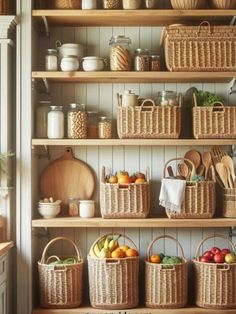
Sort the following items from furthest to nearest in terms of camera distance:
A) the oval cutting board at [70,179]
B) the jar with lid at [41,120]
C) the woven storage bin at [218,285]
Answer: the oval cutting board at [70,179] < the jar with lid at [41,120] < the woven storage bin at [218,285]

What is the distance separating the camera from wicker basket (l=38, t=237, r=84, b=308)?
11.0ft

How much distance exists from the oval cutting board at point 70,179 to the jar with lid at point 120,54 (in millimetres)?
697

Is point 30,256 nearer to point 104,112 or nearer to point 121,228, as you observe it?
point 121,228

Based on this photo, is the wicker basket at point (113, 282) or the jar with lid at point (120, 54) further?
the jar with lid at point (120, 54)

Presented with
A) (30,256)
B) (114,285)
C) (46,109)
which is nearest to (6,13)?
(46,109)

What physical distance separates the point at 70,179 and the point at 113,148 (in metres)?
0.37

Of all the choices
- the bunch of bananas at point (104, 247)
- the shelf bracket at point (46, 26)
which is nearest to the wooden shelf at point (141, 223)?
the bunch of bananas at point (104, 247)

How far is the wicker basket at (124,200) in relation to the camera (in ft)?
11.2

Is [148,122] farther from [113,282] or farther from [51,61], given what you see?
[113,282]

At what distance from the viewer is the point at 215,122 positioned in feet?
→ 11.3

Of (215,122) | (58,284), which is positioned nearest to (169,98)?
(215,122)

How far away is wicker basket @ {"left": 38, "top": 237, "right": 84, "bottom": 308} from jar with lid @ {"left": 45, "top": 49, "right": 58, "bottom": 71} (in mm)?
1105

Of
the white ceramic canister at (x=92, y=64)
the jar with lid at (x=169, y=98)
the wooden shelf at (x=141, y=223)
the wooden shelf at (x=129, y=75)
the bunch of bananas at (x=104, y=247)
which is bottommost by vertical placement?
the bunch of bananas at (x=104, y=247)

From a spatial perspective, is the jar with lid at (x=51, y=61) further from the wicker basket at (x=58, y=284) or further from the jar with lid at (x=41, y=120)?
the wicker basket at (x=58, y=284)
